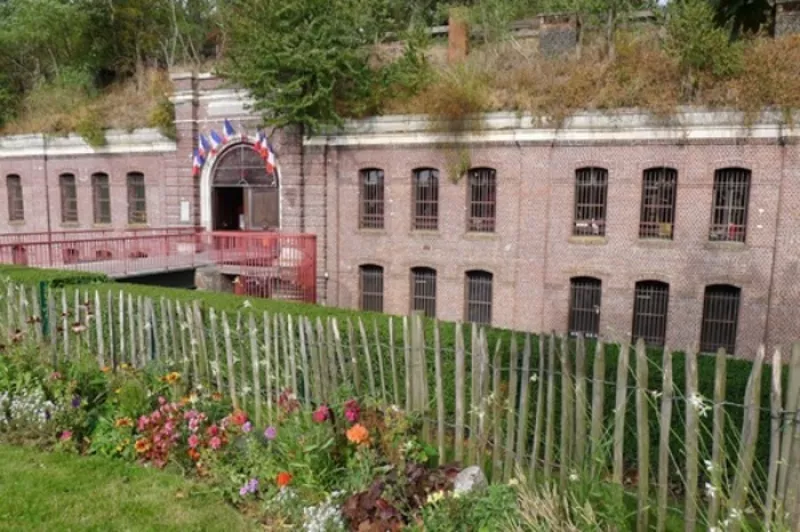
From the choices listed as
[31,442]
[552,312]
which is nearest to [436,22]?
[552,312]

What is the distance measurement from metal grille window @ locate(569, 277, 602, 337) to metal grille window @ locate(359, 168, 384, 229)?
657 cm

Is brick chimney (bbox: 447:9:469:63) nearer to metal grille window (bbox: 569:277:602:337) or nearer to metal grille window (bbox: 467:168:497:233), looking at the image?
metal grille window (bbox: 467:168:497:233)

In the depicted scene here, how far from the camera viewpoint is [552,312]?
17484 millimetres

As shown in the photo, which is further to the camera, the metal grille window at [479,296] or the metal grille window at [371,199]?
the metal grille window at [371,199]

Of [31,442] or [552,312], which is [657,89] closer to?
[552,312]

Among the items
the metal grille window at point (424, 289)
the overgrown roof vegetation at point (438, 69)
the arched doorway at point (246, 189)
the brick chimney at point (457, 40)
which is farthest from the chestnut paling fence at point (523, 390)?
the brick chimney at point (457, 40)

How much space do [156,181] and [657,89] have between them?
18.4 metres

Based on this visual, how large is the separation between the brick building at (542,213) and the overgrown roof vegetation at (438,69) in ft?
2.10

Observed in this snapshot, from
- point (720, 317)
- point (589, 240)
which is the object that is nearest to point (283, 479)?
point (589, 240)

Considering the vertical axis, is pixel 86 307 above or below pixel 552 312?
above

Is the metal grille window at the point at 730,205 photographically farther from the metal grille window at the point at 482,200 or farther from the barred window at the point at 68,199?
the barred window at the point at 68,199

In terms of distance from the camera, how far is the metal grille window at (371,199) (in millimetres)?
19812

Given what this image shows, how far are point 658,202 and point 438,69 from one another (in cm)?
793

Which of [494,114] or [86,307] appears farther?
[494,114]
